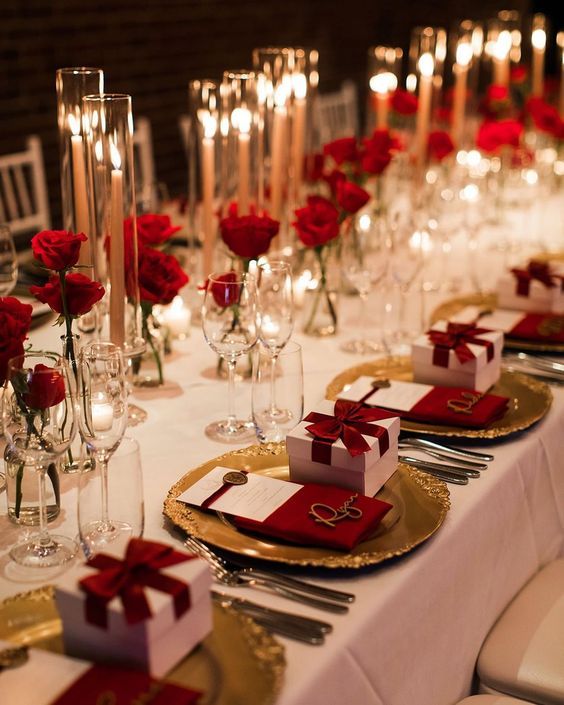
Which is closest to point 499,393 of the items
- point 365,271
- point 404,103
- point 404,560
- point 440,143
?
point 365,271

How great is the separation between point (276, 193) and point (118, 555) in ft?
5.17

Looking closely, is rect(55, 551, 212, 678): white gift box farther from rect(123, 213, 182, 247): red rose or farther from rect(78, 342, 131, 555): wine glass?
rect(123, 213, 182, 247): red rose

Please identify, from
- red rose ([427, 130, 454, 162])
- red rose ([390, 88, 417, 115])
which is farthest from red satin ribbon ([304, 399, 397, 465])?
red rose ([390, 88, 417, 115])

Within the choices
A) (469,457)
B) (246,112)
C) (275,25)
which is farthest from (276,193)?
(275,25)

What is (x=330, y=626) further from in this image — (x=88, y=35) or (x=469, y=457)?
(x=88, y=35)

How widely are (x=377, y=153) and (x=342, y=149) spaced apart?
0.30 ft

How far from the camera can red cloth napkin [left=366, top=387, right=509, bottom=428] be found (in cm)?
175

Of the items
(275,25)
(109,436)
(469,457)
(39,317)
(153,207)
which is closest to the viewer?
(109,436)

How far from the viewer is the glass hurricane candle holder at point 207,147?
228 cm

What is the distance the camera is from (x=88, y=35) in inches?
192

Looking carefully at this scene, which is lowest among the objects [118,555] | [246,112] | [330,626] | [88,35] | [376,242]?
[330,626]

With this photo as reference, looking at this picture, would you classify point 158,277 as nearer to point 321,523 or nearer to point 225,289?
point 225,289

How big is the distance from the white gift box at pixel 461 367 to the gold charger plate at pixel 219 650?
2.66 feet

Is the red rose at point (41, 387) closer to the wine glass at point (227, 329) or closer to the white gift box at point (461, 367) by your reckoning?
the wine glass at point (227, 329)
